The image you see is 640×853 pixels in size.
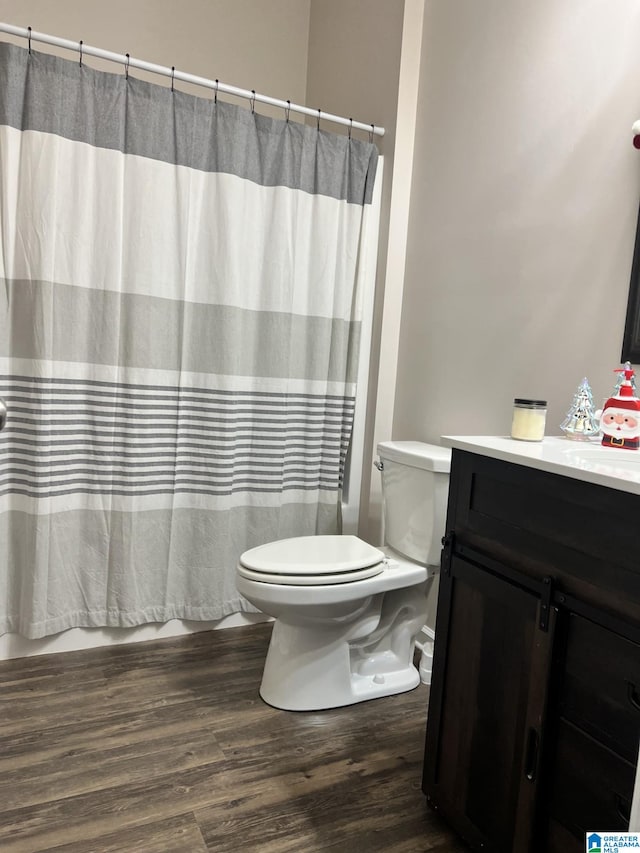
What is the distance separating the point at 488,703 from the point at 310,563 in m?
0.70

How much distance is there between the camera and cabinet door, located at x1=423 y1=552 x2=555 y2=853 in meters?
1.21

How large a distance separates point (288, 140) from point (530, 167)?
0.87 metres

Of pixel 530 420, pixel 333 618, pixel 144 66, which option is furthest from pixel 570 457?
pixel 144 66

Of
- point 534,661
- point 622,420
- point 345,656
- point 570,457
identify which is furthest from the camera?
point 345,656

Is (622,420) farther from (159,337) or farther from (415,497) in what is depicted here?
(159,337)

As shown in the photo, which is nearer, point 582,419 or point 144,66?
point 582,419

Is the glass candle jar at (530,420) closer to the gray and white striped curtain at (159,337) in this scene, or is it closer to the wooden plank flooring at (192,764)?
the wooden plank flooring at (192,764)

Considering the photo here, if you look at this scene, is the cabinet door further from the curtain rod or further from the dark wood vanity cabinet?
the curtain rod

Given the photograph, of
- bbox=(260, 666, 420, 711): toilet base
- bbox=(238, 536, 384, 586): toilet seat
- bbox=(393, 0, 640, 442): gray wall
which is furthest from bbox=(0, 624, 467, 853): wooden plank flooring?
bbox=(393, 0, 640, 442): gray wall

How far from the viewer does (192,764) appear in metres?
1.70

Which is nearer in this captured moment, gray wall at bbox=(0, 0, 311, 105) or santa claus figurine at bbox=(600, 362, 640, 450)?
santa claus figurine at bbox=(600, 362, 640, 450)

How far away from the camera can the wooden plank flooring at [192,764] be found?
57.6 inches

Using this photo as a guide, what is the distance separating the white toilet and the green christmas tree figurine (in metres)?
0.40

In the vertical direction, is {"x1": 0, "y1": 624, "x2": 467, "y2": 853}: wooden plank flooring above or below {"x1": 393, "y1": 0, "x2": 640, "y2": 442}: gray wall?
below
